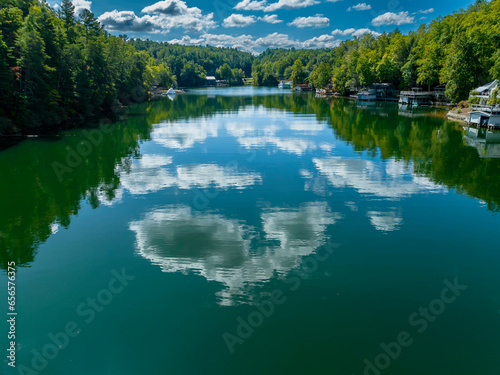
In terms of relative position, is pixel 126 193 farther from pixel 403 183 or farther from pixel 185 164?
pixel 403 183

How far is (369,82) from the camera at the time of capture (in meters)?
105

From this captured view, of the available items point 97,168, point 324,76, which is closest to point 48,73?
point 97,168

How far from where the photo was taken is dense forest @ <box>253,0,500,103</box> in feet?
210

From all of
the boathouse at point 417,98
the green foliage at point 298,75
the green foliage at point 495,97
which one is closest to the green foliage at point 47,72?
the green foliage at point 495,97

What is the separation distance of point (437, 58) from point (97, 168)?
85.5m

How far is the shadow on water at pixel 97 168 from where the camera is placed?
62.1ft

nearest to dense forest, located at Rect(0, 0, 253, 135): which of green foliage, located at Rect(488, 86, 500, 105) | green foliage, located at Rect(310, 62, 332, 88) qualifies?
green foliage, located at Rect(488, 86, 500, 105)

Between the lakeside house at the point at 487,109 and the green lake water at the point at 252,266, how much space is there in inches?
873

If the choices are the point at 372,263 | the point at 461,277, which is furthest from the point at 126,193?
the point at 461,277

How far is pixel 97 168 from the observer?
2998cm

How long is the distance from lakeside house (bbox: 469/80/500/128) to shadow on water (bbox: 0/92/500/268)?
3370 mm

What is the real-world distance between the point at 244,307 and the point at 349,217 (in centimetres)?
968

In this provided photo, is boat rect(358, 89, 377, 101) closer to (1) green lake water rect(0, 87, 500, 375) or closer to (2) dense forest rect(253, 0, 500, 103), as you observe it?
(2) dense forest rect(253, 0, 500, 103)

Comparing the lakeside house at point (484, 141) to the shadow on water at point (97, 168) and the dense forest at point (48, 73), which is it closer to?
the shadow on water at point (97, 168)
